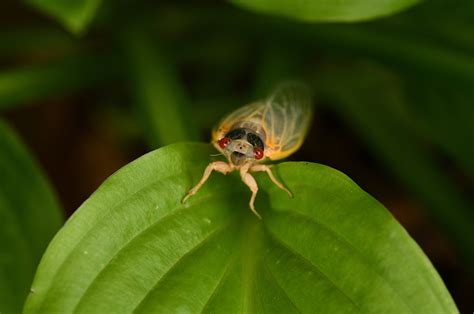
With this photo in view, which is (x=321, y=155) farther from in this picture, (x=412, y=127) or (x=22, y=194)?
(x=22, y=194)

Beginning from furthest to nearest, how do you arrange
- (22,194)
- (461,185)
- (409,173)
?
(461,185)
(409,173)
(22,194)

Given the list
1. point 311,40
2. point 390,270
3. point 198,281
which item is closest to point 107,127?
point 311,40

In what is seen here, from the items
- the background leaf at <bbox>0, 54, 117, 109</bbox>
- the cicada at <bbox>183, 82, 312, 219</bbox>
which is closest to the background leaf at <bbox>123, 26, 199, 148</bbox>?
the background leaf at <bbox>0, 54, 117, 109</bbox>

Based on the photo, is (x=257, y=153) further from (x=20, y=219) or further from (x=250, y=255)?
(x=20, y=219)

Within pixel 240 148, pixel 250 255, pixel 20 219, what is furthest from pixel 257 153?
pixel 20 219

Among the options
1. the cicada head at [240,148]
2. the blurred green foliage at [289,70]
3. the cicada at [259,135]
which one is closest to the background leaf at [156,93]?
the blurred green foliage at [289,70]

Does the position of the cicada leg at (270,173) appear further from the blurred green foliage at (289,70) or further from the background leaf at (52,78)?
the background leaf at (52,78)
